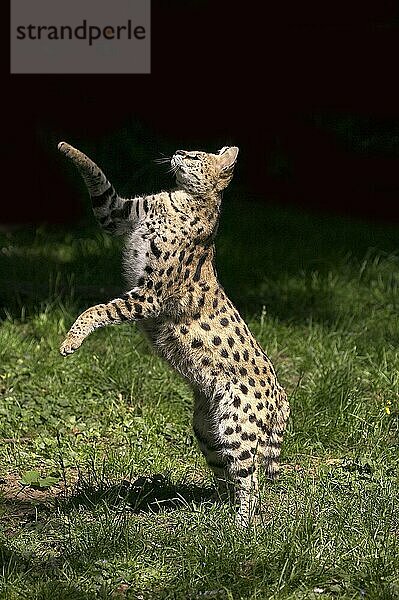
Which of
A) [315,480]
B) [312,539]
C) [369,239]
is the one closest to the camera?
[312,539]

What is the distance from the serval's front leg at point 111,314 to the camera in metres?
5.00

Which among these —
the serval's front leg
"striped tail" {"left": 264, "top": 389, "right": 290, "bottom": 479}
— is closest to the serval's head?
the serval's front leg

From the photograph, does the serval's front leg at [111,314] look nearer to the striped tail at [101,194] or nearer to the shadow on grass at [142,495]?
the striped tail at [101,194]

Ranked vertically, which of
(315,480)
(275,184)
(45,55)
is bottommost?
(315,480)

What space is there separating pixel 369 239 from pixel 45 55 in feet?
12.8

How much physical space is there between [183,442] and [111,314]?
5.85 ft

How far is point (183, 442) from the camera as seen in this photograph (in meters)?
6.67

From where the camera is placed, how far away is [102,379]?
7129mm

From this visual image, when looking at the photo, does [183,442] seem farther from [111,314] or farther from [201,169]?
[201,169]

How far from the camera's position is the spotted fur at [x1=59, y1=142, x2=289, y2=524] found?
17.3 ft

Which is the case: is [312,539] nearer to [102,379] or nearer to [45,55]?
[102,379]

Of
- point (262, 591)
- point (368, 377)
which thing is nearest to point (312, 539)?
point (262, 591)

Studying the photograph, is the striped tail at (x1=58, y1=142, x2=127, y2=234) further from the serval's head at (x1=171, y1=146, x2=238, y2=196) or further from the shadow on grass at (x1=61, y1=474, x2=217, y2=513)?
the shadow on grass at (x1=61, y1=474, x2=217, y2=513)

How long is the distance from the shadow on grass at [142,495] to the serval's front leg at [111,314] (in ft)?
2.65
